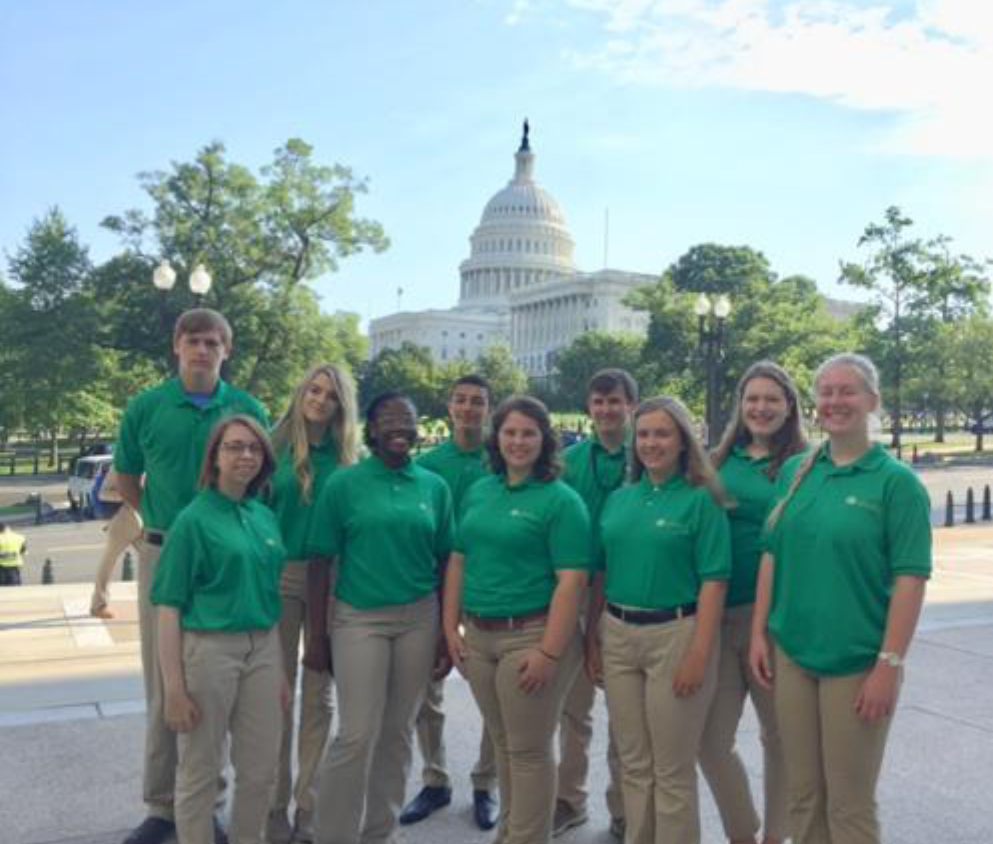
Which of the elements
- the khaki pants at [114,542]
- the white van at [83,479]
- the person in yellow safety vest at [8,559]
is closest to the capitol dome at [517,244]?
the white van at [83,479]

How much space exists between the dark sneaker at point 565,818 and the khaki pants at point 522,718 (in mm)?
650

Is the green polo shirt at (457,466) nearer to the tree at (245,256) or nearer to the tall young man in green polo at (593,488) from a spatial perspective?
the tall young man in green polo at (593,488)

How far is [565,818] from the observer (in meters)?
4.76

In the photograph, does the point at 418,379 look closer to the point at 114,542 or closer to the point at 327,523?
the point at 114,542

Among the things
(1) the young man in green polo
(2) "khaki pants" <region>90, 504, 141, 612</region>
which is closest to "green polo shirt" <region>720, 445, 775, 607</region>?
(1) the young man in green polo

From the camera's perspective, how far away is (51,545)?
775 inches

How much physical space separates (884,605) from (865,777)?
61 cm

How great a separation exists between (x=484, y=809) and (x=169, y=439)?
231cm

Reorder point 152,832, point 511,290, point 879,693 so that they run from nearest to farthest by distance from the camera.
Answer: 1. point 879,693
2. point 152,832
3. point 511,290

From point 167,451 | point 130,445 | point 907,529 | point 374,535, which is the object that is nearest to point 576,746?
point 374,535

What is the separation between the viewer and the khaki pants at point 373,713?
418 centimetres

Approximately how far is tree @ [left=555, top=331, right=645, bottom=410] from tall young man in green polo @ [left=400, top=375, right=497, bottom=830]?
61.4m

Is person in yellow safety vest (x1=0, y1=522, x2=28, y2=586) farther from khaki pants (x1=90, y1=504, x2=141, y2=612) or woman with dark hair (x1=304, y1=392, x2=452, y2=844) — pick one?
woman with dark hair (x1=304, y1=392, x2=452, y2=844)

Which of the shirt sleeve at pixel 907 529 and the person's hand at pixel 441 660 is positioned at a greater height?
the shirt sleeve at pixel 907 529
